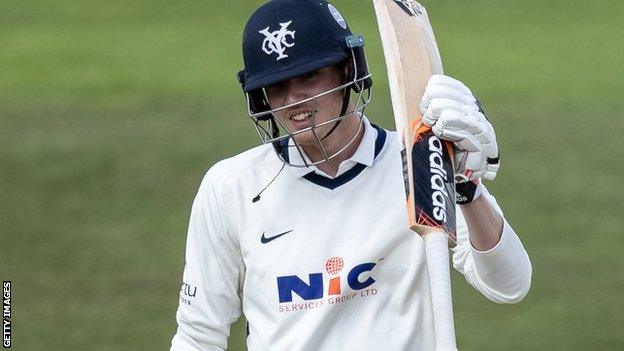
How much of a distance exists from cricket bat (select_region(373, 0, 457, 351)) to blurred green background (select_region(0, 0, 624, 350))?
11.6 feet

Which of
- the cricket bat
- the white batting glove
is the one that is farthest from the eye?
the white batting glove

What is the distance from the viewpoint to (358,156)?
4051 millimetres

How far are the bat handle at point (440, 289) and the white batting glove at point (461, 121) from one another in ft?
0.71

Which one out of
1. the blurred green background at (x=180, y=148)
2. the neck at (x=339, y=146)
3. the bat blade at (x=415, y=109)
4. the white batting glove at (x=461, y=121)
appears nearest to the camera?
the white batting glove at (x=461, y=121)

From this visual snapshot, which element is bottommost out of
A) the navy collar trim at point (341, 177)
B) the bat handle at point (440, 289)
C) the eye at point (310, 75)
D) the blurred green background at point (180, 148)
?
the blurred green background at point (180, 148)

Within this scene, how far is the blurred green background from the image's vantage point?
25.2ft

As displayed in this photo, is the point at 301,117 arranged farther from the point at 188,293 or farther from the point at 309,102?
the point at 188,293

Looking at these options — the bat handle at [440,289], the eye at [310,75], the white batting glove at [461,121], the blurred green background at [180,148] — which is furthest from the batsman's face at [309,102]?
the blurred green background at [180,148]

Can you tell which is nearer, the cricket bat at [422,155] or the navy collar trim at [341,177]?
the cricket bat at [422,155]

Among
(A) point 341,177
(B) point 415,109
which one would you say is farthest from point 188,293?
(B) point 415,109

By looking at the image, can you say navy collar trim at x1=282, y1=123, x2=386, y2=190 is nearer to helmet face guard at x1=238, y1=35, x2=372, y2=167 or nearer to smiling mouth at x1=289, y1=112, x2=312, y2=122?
helmet face guard at x1=238, y1=35, x2=372, y2=167

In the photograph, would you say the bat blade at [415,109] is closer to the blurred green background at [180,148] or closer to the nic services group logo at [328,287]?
the nic services group logo at [328,287]

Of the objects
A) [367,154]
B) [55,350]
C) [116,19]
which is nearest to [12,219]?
[55,350]

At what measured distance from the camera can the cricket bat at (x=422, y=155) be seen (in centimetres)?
350
